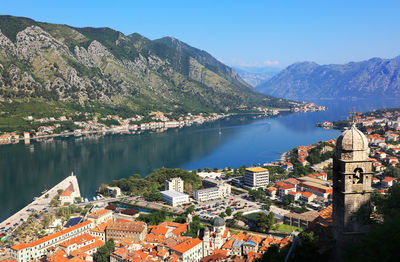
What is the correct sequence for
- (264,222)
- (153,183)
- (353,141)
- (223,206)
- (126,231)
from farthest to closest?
(153,183), (223,206), (264,222), (126,231), (353,141)

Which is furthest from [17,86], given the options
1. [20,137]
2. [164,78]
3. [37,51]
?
[164,78]

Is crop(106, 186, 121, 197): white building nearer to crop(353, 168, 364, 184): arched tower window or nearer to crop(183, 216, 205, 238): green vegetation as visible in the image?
crop(183, 216, 205, 238): green vegetation

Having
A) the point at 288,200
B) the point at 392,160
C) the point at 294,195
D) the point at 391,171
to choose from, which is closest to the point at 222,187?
the point at 288,200

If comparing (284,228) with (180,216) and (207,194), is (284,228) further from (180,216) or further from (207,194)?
(207,194)

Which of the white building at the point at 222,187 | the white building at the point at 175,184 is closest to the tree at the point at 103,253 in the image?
the white building at the point at 175,184

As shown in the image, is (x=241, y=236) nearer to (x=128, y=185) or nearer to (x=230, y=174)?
(x=128, y=185)
